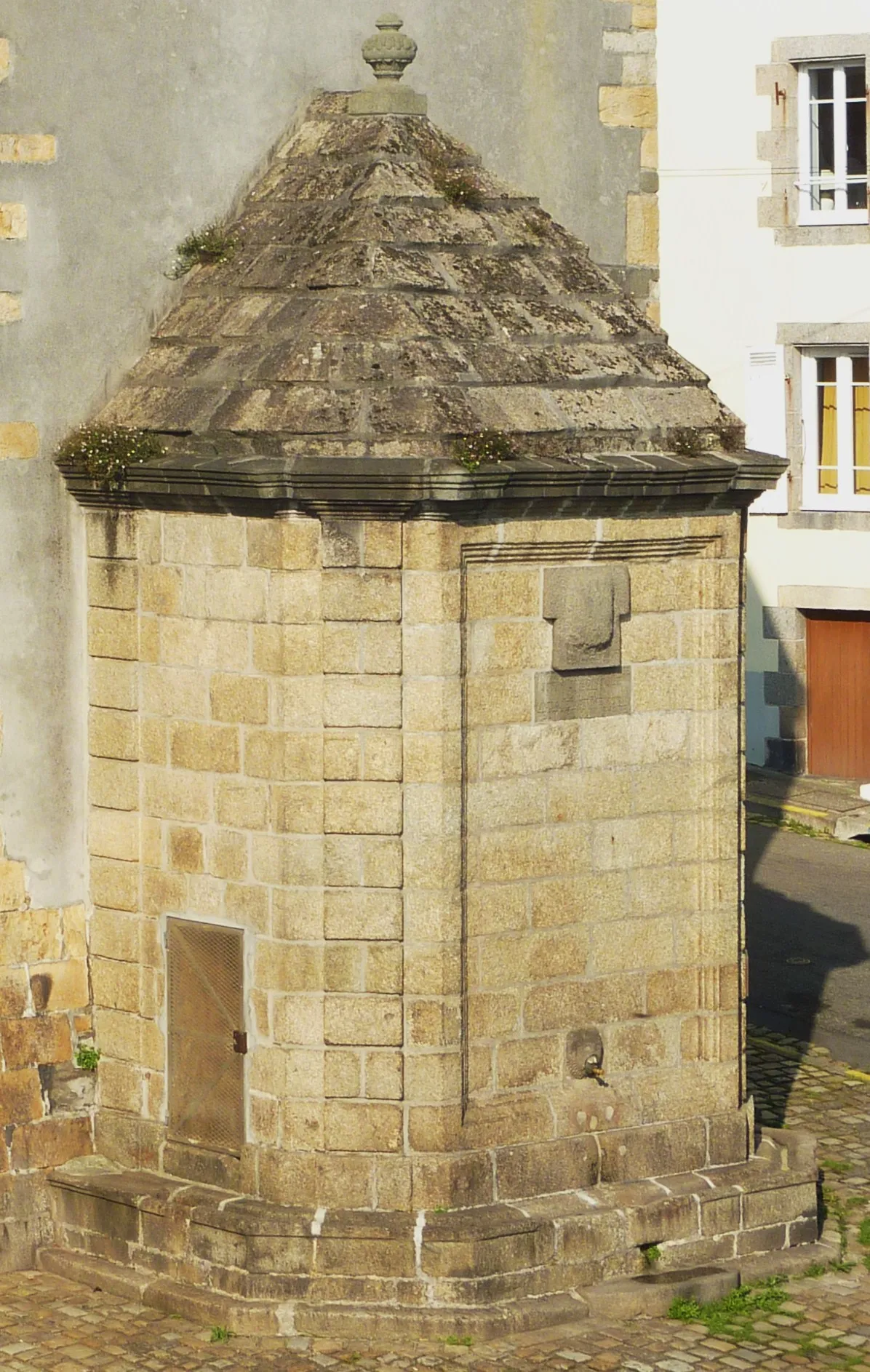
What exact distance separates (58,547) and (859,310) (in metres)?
14.7

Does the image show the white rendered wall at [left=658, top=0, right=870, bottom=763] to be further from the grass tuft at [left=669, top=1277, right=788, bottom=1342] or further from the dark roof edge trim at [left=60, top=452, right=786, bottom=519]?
the grass tuft at [left=669, top=1277, right=788, bottom=1342]

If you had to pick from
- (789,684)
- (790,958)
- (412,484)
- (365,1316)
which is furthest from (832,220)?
(365,1316)

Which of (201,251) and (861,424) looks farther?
(861,424)

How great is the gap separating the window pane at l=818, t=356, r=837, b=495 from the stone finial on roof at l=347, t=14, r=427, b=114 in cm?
1391

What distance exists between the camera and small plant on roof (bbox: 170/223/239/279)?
11648 mm

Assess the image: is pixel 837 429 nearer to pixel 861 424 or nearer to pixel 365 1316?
pixel 861 424

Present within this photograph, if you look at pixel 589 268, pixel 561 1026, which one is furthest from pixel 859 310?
pixel 561 1026

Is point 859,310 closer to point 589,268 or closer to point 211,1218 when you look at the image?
point 589,268

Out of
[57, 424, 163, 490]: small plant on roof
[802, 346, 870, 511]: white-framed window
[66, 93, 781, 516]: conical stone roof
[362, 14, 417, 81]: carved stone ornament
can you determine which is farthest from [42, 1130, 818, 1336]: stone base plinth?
[802, 346, 870, 511]: white-framed window

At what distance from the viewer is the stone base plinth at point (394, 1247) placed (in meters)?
10.5

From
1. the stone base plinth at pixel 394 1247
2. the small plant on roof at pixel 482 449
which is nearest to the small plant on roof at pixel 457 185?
the small plant on roof at pixel 482 449

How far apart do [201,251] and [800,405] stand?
1433cm

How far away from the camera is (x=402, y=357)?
10.7 meters

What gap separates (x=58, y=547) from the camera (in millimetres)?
11367
